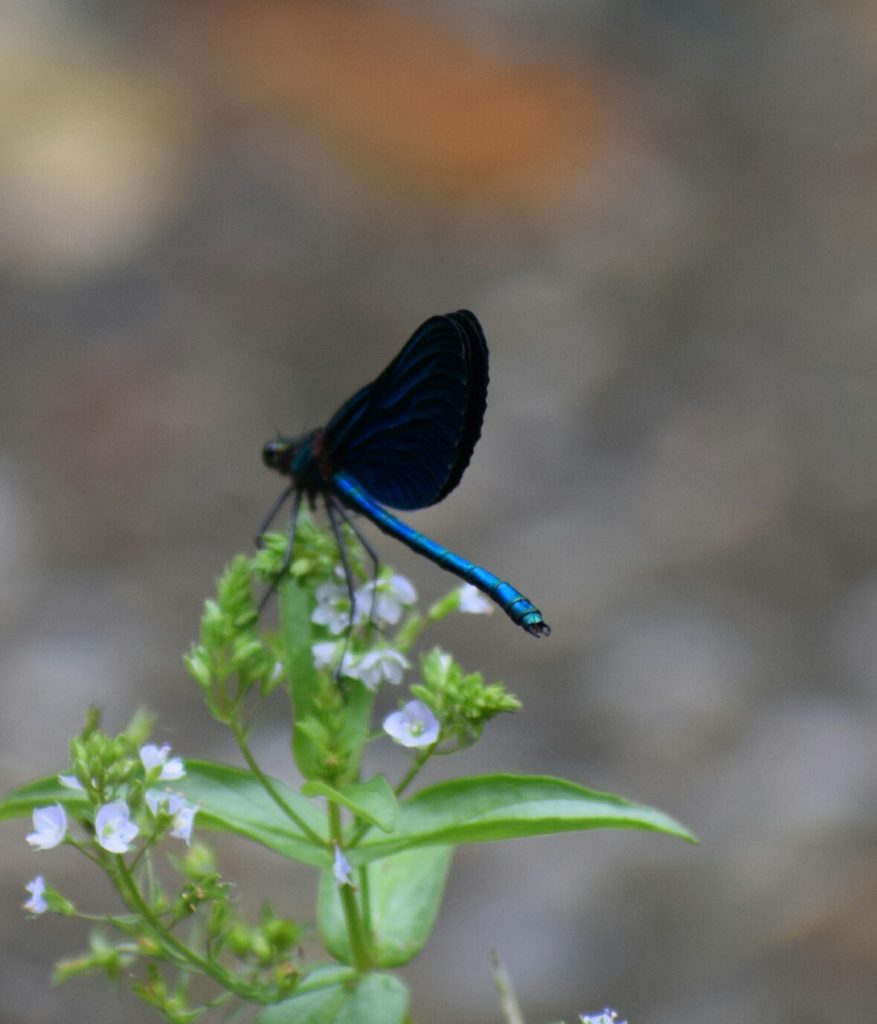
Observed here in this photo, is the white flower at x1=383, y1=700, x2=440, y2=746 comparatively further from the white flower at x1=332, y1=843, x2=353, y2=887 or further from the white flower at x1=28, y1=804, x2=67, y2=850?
the white flower at x1=28, y1=804, x2=67, y2=850

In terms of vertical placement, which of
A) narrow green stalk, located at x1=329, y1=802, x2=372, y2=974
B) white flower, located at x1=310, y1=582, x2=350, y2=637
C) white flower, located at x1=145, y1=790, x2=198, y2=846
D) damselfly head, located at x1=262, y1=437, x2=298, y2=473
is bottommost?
narrow green stalk, located at x1=329, y1=802, x2=372, y2=974

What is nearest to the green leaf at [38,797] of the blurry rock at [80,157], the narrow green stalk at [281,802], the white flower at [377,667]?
the narrow green stalk at [281,802]

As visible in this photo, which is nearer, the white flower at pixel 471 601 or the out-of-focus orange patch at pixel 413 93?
the white flower at pixel 471 601

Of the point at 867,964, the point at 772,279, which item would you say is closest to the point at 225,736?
the point at 867,964

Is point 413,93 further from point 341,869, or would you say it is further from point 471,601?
point 341,869

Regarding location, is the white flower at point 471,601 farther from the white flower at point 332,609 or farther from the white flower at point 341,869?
the white flower at point 341,869

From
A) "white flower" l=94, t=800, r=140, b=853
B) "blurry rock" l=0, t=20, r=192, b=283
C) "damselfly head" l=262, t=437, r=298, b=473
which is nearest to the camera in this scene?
"white flower" l=94, t=800, r=140, b=853

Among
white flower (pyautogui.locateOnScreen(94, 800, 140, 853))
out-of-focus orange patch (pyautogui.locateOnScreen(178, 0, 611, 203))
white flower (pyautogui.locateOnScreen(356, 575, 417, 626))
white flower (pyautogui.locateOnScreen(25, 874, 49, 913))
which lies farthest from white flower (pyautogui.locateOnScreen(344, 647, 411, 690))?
out-of-focus orange patch (pyautogui.locateOnScreen(178, 0, 611, 203))
